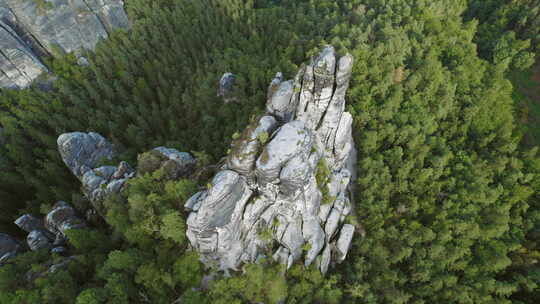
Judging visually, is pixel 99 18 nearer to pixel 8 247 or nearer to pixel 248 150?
pixel 8 247

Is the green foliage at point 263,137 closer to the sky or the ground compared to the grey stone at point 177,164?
closer to the sky

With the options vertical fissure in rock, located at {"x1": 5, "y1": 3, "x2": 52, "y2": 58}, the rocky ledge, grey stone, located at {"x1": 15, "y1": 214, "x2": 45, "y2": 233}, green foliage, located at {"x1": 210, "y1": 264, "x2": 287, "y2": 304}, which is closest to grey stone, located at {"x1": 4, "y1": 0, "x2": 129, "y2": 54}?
vertical fissure in rock, located at {"x1": 5, "y1": 3, "x2": 52, "y2": 58}

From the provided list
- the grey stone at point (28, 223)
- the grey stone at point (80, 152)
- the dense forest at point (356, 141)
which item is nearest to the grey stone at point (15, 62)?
the dense forest at point (356, 141)

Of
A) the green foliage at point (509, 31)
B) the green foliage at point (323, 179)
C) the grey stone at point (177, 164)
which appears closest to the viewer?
the grey stone at point (177, 164)

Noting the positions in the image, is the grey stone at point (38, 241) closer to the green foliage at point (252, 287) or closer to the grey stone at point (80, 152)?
the grey stone at point (80, 152)

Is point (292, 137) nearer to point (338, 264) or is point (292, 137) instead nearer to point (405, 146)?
point (338, 264)

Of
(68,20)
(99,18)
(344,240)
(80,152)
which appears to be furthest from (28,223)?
(99,18)

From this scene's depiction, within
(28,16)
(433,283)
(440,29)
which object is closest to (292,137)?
(433,283)

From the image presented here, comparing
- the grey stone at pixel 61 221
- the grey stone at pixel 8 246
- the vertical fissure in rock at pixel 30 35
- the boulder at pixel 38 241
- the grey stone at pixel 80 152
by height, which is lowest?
the grey stone at pixel 8 246
